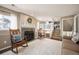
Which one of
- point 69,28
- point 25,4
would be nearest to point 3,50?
point 25,4

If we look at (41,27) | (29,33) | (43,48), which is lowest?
(43,48)

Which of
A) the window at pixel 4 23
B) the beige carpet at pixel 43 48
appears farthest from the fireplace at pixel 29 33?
the window at pixel 4 23

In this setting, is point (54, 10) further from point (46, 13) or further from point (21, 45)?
point (21, 45)

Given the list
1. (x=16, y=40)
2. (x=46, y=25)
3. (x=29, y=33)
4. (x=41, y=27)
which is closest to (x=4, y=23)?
(x=16, y=40)

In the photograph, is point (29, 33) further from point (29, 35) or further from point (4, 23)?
Result: point (4, 23)

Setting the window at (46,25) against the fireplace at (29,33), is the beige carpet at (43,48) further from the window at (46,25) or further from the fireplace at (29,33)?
the window at (46,25)

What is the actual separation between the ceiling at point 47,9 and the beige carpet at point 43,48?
63 cm

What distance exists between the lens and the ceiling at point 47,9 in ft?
6.02

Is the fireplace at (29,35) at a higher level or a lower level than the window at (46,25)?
lower

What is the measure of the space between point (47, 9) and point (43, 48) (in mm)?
886

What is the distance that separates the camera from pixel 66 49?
1882 millimetres

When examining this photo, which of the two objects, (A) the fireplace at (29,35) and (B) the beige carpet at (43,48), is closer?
(B) the beige carpet at (43,48)

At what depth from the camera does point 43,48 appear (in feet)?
6.42
